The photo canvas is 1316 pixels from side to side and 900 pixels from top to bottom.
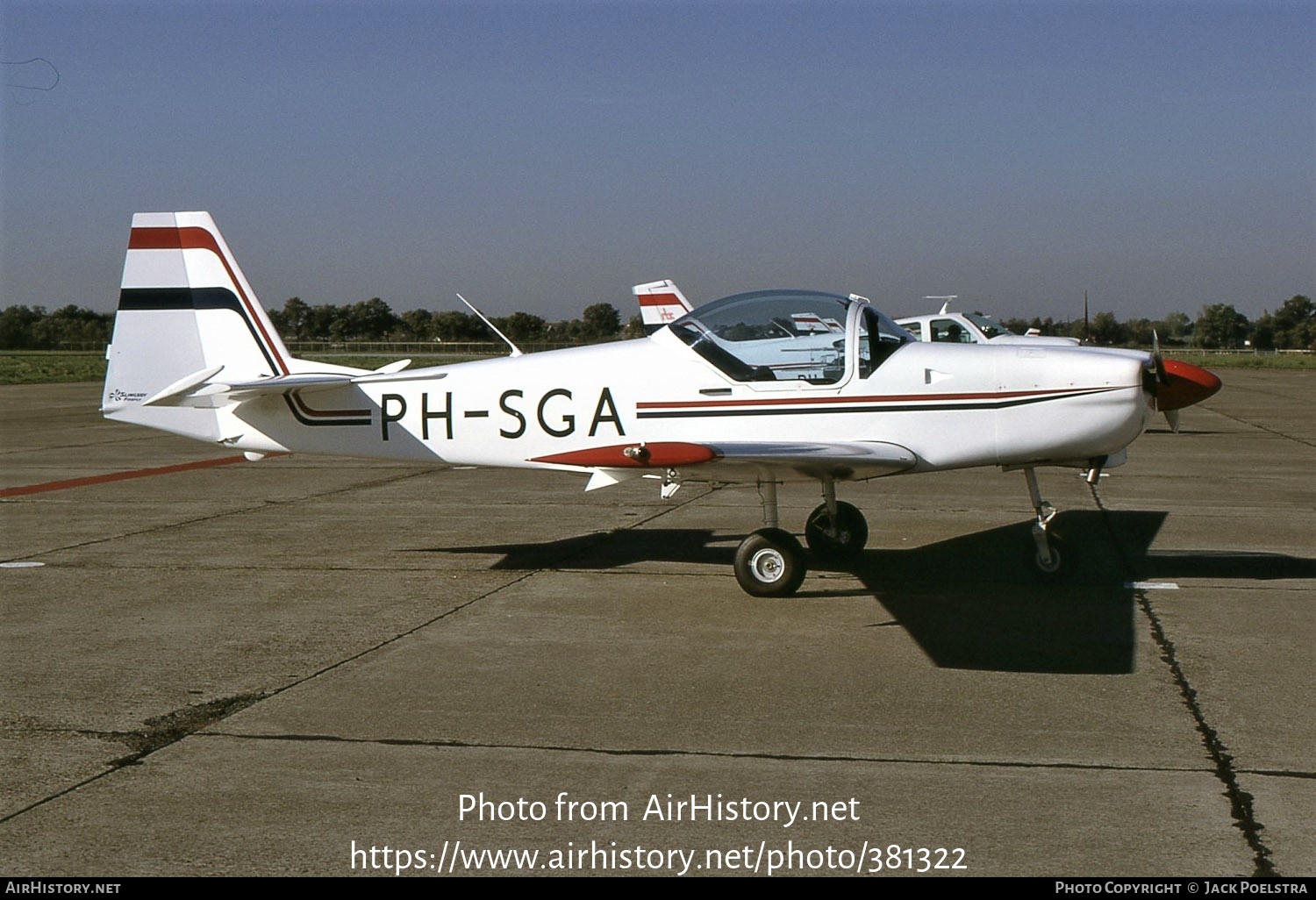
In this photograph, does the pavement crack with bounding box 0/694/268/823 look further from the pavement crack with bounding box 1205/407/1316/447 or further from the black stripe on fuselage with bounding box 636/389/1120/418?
the pavement crack with bounding box 1205/407/1316/447

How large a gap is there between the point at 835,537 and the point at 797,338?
1.87m

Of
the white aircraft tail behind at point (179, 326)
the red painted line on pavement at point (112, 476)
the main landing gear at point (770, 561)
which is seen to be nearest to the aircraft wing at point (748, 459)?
the main landing gear at point (770, 561)

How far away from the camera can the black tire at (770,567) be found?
28.0ft

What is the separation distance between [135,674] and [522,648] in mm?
2051

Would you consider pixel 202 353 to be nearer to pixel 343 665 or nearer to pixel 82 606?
pixel 82 606

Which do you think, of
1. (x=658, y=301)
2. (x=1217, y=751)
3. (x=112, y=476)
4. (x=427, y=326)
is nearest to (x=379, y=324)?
(x=427, y=326)

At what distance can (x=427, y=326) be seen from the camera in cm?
9569

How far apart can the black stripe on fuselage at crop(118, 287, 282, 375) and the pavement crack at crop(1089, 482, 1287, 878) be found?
270 inches

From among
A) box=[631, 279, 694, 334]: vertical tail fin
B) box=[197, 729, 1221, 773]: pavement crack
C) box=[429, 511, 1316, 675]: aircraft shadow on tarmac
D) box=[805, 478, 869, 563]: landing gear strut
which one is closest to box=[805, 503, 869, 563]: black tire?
box=[805, 478, 869, 563]: landing gear strut

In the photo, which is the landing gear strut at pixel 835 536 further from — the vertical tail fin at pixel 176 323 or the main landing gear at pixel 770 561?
the vertical tail fin at pixel 176 323

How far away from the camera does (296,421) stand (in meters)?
9.84

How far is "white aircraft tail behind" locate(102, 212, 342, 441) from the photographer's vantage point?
10094 millimetres

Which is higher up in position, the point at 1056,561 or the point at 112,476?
the point at 1056,561

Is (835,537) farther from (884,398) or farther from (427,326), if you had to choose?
(427,326)
